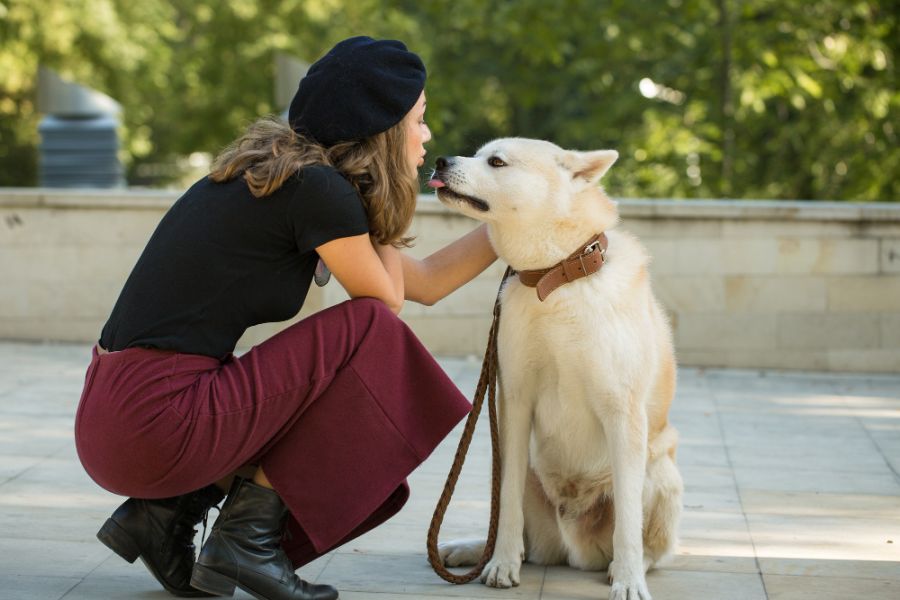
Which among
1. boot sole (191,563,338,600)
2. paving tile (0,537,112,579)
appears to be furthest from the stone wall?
boot sole (191,563,338,600)

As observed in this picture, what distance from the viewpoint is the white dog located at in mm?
3199

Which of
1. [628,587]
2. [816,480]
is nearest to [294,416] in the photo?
[628,587]

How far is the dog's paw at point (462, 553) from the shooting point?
3.56 meters

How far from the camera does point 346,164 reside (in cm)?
306

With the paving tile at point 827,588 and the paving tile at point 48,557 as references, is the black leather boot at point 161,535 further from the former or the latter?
the paving tile at point 827,588

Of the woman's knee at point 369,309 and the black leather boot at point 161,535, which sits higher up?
the woman's knee at point 369,309

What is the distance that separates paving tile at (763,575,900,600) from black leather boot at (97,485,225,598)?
5.50 feet

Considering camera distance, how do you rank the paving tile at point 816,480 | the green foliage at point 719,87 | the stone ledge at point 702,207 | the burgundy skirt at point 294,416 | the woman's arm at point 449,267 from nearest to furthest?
the burgundy skirt at point 294,416 < the woman's arm at point 449,267 < the paving tile at point 816,480 < the stone ledge at point 702,207 < the green foliage at point 719,87

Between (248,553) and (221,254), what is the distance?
2.60 ft

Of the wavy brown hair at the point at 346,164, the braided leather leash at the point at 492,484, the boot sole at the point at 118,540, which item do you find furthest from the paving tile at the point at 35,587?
the wavy brown hair at the point at 346,164

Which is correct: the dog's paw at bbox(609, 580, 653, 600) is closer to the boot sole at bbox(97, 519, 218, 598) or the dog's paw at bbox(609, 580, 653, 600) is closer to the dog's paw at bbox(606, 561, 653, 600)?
the dog's paw at bbox(606, 561, 653, 600)

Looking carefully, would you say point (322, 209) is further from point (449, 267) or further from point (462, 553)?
point (462, 553)

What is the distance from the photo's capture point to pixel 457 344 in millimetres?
7988

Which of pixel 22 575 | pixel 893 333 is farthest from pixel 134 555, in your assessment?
pixel 893 333
